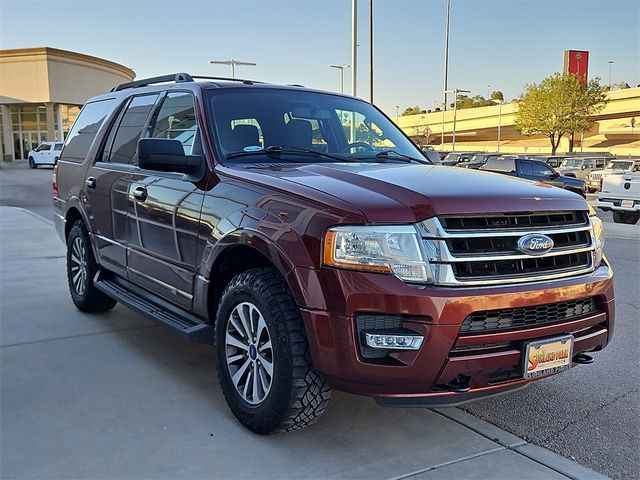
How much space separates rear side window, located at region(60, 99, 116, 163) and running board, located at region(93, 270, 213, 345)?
1.26 metres

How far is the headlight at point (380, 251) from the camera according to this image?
2.86m

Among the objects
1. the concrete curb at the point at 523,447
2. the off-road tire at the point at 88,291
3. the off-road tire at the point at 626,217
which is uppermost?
the off-road tire at the point at 88,291

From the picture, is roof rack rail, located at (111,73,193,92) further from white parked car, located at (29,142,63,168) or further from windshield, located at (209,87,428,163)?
white parked car, located at (29,142,63,168)

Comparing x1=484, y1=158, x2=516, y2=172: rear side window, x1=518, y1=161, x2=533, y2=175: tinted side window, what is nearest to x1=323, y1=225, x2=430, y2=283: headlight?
x1=484, y1=158, x2=516, y2=172: rear side window

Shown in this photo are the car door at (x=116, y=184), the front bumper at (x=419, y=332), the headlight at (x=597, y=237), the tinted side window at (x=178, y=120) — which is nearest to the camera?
the front bumper at (x=419, y=332)

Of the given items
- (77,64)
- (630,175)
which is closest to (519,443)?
(630,175)

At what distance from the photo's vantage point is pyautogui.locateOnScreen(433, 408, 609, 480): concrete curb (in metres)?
3.10

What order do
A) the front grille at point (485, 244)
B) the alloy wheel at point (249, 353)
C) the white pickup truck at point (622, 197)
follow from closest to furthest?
the front grille at point (485, 244)
the alloy wheel at point (249, 353)
the white pickup truck at point (622, 197)

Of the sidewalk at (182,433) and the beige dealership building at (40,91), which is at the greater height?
the beige dealership building at (40,91)

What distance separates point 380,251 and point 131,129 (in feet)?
9.90

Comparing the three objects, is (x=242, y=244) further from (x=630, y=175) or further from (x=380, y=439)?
(x=630, y=175)

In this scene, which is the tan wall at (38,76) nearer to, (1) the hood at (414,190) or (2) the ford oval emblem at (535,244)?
(1) the hood at (414,190)

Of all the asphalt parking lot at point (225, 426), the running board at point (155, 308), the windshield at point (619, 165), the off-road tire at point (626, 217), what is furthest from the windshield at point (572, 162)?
the running board at point (155, 308)

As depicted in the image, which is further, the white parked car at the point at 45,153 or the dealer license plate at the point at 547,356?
the white parked car at the point at 45,153
